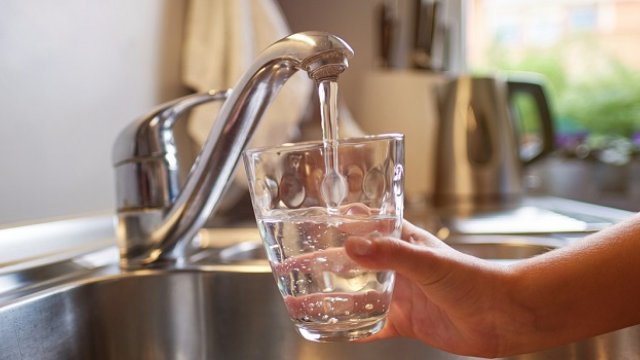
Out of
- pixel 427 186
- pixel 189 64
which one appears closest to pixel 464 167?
pixel 427 186

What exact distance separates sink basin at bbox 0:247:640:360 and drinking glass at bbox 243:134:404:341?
0.17m

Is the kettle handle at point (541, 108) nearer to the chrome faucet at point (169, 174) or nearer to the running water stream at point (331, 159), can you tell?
the chrome faucet at point (169, 174)

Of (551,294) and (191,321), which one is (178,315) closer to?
(191,321)

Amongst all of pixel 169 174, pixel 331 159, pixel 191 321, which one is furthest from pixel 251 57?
pixel 331 159

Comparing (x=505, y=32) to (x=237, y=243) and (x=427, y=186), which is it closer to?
(x=427, y=186)

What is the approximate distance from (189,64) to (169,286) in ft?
1.44

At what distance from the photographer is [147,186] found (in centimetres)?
63

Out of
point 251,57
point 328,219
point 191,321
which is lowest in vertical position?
point 191,321

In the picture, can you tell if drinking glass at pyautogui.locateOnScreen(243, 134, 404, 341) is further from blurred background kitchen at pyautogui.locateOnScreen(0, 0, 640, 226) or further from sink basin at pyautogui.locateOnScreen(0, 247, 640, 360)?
blurred background kitchen at pyautogui.locateOnScreen(0, 0, 640, 226)

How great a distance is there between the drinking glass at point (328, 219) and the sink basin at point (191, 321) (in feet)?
0.56

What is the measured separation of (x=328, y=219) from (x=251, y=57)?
0.66 meters

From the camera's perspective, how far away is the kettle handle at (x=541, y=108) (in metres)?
1.38

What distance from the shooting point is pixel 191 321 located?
600 mm

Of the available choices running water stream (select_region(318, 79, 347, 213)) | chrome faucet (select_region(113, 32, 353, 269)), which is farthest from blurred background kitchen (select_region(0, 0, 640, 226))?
running water stream (select_region(318, 79, 347, 213))
